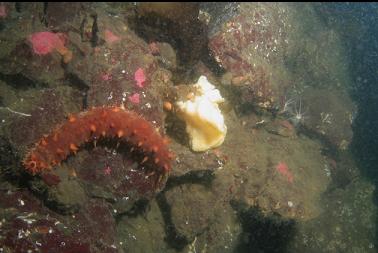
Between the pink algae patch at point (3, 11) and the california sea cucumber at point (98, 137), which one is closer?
the california sea cucumber at point (98, 137)

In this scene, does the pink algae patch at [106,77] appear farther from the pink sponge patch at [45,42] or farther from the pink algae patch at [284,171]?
the pink algae patch at [284,171]

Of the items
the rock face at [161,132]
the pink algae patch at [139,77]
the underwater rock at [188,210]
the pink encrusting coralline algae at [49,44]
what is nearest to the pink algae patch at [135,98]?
the rock face at [161,132]

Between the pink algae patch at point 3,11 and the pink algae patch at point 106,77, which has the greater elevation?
the pink algae patch at point 3,11

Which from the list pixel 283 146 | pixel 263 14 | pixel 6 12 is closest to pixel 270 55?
pixel 263 14

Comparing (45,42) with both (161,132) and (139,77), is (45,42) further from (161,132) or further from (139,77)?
(161,132)

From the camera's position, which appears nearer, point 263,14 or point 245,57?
point 245,57

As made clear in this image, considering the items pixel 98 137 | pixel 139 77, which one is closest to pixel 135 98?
pixel 139 77

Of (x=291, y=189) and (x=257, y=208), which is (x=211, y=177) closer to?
(x=257, y=208)
